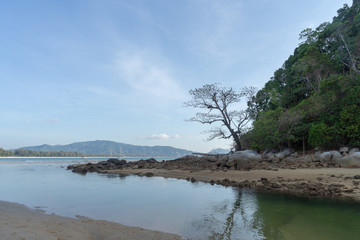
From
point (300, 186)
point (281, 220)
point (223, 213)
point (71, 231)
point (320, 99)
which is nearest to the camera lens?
point (71, 231)

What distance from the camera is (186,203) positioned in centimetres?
859

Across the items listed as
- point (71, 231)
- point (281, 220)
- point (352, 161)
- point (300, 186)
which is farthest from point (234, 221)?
point (352, 161)

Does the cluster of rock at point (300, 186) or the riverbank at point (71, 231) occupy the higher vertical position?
the cluster of rock at point (300, 186)

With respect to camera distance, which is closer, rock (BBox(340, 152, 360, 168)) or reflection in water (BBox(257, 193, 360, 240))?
reflection in water (BBox(257, 193, 360, 240))

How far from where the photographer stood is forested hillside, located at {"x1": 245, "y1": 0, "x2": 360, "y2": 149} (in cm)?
2394

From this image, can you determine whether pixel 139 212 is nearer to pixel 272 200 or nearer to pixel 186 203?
pixel 186 203

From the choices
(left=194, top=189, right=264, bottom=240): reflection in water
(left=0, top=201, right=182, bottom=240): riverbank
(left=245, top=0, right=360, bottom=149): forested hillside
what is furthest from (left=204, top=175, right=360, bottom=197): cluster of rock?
A: (left=245, top=0, right=360, bottom=149): forested hillside

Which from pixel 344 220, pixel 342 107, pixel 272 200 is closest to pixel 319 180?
pixel 272 200

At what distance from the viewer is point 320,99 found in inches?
1067

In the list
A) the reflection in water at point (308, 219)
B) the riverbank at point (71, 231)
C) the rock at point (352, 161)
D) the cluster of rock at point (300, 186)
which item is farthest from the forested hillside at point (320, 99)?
the riverbank at point (71, 231)

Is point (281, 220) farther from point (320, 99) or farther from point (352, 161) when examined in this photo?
point (320, 99)

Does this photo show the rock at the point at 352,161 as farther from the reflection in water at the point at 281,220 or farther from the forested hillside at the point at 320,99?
the reflection in water at the point at 281,220

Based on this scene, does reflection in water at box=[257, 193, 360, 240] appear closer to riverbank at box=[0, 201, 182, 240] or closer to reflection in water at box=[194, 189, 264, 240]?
reflection in water at box=[194, 189, 264, 240]

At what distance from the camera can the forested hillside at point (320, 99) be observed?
23938 millimetres
